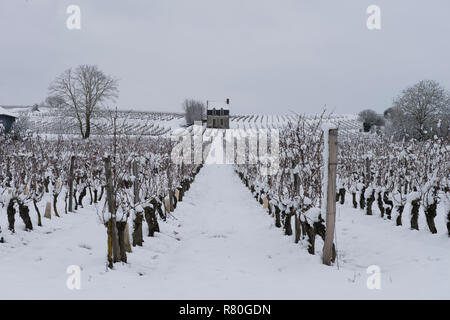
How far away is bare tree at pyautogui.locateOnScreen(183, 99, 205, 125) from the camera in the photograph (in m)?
80.6

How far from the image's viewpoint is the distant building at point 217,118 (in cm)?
6731

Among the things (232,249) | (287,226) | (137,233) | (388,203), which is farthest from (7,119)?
(388,203)

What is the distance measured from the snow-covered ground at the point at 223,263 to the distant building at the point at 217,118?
2310 inches

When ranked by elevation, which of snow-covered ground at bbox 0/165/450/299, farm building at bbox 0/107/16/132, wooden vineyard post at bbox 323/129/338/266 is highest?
farm building at bbox 0/107/16/132

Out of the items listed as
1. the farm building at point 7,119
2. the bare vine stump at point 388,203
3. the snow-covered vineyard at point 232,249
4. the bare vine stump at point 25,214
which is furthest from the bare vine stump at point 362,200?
the farm building at point 7,119

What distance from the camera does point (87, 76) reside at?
38594mm

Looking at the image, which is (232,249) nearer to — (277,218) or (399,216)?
(277,218)

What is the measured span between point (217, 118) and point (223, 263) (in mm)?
62922

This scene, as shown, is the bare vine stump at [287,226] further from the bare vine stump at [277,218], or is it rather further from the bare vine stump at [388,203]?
the bare vine stump at [388,203]

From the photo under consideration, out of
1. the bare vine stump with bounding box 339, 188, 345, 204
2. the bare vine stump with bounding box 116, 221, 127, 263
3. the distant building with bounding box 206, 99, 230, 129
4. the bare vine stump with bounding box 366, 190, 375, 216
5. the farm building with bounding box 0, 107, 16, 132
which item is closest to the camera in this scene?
the bare vine stump with bounding box 116, 221, 127, 263

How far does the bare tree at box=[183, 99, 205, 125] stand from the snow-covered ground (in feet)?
232

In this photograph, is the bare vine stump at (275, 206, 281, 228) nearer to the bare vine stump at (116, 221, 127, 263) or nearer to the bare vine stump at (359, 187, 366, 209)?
the bare vine stump at (359, 187, 366, 209)

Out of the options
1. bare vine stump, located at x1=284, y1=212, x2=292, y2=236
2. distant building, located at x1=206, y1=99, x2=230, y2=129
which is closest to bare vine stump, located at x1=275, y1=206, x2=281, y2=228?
bare vine stump, located at x1=284, y1=212, x2=292, y2=236

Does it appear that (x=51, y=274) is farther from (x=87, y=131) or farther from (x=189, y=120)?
(x=189, y=120)
